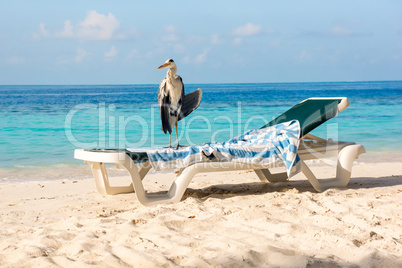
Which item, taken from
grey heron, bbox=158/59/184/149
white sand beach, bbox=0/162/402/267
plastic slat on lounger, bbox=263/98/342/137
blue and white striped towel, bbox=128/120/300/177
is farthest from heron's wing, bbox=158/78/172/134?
plastic slat on lounger, bbox=263/98/342/137

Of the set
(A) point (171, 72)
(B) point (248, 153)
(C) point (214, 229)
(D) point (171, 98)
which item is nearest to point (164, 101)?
(D) point (171, 98)

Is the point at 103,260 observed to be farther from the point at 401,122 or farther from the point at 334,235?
the point at 401,122

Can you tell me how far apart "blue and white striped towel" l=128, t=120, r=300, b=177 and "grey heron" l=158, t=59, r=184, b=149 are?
25cm

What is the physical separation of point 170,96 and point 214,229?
1.67m

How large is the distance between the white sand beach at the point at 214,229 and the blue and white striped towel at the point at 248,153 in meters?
0.39

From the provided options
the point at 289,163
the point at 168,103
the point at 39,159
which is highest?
the point at 168,103

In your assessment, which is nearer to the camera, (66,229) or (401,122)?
(66,229)

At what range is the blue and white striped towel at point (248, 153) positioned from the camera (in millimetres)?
4629

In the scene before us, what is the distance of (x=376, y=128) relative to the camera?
14.9 meters

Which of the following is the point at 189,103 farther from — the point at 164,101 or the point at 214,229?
the point at 214,229

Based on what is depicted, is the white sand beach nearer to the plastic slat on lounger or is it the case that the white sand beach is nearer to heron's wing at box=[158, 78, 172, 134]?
the plastic slat on lounger

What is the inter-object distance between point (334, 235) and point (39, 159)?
6.93 m

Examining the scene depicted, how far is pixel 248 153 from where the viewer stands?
15.7 feet

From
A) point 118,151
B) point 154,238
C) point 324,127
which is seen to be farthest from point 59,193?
point 324,127
